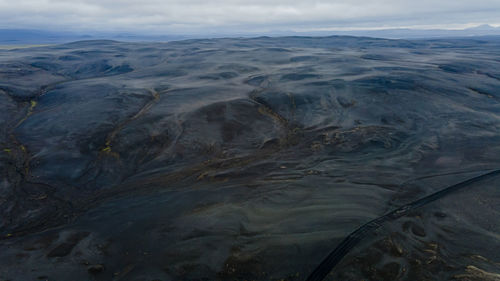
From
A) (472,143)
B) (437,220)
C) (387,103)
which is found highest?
(387,103)

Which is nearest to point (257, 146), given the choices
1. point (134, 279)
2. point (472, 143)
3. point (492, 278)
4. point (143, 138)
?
point (143, 138)

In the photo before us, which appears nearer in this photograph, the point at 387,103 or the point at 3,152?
the point at 3,152

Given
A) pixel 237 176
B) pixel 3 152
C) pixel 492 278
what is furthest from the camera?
pixel 3 152

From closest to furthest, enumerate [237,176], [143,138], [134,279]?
[134,279]
[237,176]
[143,138]

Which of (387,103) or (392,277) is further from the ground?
(387,103)

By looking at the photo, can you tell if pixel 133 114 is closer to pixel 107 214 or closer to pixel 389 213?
pixel 107 214

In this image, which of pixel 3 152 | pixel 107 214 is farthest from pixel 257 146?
pixel 3 152
